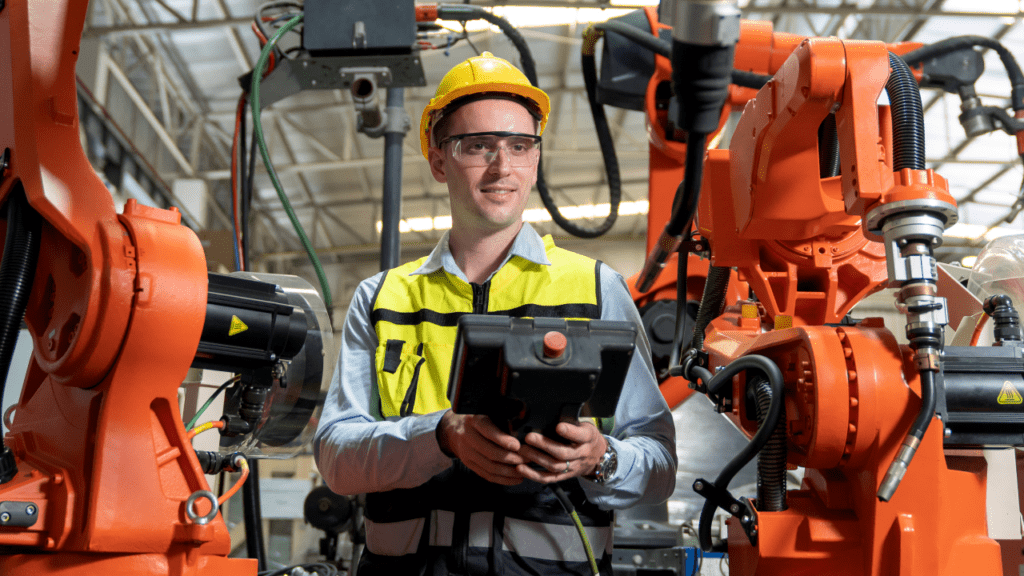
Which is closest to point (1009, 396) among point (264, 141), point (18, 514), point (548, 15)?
point (18, 514)

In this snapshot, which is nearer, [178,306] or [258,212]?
[178,306]

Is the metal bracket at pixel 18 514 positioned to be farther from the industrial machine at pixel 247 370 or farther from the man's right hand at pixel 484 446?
the man's right hand at pixel 484 446

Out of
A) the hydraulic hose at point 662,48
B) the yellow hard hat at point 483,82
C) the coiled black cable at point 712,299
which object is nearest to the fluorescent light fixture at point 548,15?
the hydraulic hose at point 662,48

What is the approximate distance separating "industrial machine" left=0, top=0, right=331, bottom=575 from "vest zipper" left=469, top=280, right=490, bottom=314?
0.52 m

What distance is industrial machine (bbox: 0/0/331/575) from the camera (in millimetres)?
1327

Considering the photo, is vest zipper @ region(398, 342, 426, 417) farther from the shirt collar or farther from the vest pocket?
the shirt collar

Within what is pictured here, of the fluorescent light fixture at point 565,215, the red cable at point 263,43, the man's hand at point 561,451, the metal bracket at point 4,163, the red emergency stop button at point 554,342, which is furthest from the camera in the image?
the fluorescent light fixture at point 565,215

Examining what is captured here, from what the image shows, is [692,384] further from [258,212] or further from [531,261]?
[258,212]

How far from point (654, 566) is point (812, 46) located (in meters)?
1.46

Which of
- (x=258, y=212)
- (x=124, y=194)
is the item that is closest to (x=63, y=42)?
Answer: (x=124, y=194)

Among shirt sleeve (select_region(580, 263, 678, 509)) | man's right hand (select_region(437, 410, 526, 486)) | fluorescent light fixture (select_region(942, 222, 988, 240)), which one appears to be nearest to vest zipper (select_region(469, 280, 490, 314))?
shirt sleeve (select_region(580, 263, 678, 509))

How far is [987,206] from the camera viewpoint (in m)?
14.3

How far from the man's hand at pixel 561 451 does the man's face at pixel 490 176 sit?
0.60m

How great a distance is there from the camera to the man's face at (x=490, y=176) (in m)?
1.72
